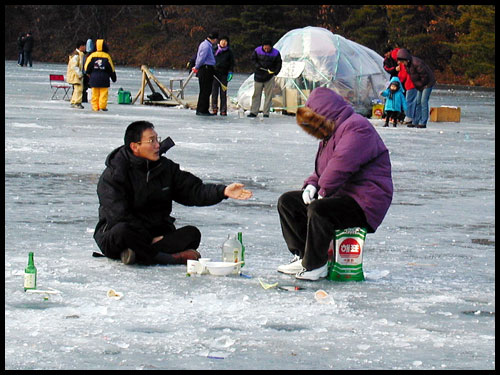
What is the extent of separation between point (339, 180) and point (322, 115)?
0.45 metres

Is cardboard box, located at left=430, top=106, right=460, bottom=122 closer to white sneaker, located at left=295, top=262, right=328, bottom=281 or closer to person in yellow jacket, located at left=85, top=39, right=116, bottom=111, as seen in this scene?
person in yellow jacket, located at left=85, top=39, right=116, bottom=111

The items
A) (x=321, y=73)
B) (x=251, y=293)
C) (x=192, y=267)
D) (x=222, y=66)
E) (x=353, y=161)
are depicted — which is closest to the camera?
(x=251, y=293)

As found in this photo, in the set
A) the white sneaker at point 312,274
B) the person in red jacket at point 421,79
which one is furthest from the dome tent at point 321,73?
the white sneaker at point 312,274

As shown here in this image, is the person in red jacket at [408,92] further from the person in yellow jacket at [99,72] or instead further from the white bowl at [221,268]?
the white bowl at [221,268]

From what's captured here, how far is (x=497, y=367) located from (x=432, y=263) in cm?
301

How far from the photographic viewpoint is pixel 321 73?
92.8 ft

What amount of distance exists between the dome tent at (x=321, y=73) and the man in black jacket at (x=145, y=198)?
19.3 meters

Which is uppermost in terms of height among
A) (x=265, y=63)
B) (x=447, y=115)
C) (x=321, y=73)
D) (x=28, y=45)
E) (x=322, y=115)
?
(x=322, y=115)

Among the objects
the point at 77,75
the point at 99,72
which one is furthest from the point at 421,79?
the point at 77,75

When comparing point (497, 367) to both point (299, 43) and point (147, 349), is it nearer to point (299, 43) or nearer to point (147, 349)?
point (147, 349)

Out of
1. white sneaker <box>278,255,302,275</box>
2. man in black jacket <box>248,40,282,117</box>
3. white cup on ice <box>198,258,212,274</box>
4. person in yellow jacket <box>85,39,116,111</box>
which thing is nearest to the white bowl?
white cup on ice <box>198,258,212,274</box>

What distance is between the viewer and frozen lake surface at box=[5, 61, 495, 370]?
6.04 meters

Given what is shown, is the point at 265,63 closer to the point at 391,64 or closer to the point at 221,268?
the point at 391,64

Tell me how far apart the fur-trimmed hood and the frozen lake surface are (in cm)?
100
